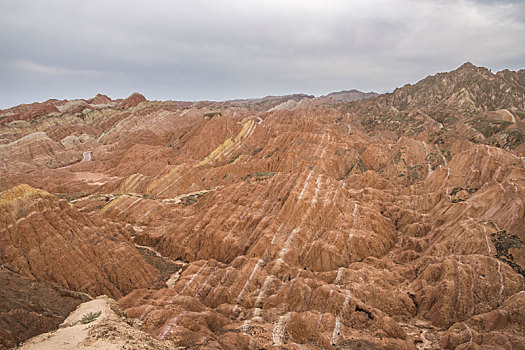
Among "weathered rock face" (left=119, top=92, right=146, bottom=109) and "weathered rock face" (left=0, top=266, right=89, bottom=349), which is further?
"weathered rock face" (left=119, top=92, right=146, bottom=109)

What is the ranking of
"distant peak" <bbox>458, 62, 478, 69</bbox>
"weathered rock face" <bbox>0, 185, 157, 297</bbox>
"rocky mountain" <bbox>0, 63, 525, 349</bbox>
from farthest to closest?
"distant peak" <bbox>458, 62, 478, 69</bbox> < "weathered rock face" <bbox>0, 185, 157, 297</bbox> < "rocky mountain" <bbox>0, 63, 525, 349</bbox>

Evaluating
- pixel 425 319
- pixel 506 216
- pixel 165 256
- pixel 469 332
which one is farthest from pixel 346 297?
pixel 165 256

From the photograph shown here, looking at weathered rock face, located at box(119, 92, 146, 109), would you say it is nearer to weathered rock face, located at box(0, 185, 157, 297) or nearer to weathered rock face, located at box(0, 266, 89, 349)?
weathered rock face, located at box(0, 185, 157, 297)

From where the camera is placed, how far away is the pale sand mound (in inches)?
432

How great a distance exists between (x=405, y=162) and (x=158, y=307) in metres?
49.0

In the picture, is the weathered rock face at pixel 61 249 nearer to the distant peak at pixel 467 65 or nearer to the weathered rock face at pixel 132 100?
the weathered rock face at pixel 132 100

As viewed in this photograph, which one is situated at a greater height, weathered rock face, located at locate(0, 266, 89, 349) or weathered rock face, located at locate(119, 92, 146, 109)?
weathered rock face, located at locate(119, 92, 146, 109)

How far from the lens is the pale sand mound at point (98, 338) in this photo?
1097cm

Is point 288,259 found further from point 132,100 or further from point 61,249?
point 132,100

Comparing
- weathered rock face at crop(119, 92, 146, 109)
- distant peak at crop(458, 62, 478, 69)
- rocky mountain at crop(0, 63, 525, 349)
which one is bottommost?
rocky mountain at crop(0, 63, 525, 349)

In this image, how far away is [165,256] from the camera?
30516 millimetres

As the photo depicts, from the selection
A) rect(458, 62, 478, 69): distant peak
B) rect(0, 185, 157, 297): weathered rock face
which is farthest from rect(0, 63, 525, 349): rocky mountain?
rect(458, 62, 478, 69): distant peak

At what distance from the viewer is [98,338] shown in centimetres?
1125

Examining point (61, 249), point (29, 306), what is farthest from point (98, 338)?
point (61, 249)
